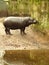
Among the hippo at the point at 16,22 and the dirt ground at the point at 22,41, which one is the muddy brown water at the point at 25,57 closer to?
the dirt ground at the point at 22,41

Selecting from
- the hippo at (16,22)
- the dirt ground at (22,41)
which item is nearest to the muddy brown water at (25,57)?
the dirt ground at (22,41)

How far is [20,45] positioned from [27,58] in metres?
2.44

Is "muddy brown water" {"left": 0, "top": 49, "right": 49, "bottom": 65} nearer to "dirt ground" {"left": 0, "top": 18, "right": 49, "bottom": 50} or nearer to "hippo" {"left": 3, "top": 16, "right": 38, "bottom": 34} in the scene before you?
"dirt ground" {"left": 0, "top": 18, "right": 49, "bottom": 50}

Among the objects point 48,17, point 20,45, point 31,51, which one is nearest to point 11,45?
point 20,45

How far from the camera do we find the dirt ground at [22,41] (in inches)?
449

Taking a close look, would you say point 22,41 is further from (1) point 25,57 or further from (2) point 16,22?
(1) point 25,57

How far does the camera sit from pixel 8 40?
12.2 metres

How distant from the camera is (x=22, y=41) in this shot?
12.1 m

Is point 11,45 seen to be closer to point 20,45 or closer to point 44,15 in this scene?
point 20,45

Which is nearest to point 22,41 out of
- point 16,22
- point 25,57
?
point 16,22

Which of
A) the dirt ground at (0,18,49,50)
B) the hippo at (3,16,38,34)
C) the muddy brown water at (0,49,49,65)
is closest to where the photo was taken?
the muddy brown water at (0,49,49,65)

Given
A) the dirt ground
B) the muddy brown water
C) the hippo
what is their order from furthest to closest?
the hippo < the dirt ground < the muddy brown water

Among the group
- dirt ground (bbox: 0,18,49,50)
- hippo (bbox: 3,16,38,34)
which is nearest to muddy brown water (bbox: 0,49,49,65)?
dirt ground (bbox: 0,18,49,50)

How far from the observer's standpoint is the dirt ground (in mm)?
11411
